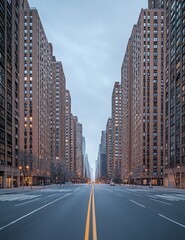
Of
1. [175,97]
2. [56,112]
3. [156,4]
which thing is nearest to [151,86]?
[156,4]

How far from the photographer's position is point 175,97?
83.2 m

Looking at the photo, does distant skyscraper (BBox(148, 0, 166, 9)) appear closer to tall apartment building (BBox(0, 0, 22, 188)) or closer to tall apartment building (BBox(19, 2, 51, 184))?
tall apartment building (BBox(19, 2, 51, 184))

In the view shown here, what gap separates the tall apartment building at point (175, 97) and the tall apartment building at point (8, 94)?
4302 centimetres

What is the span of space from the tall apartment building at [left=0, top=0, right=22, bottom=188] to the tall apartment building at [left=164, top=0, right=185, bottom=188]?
43015 millimetres

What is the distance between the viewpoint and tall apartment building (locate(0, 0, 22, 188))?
6794 centimetres

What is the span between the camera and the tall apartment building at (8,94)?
6794 centimetres

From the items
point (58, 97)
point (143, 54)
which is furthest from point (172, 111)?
point (58, 97)

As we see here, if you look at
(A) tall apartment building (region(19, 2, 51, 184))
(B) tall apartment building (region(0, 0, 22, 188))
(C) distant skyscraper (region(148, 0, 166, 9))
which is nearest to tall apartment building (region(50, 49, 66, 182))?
(A) tall apartment building (region(19, 2, 51, 184))

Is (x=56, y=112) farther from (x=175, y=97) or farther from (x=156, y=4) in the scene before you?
(x=175, y=97)

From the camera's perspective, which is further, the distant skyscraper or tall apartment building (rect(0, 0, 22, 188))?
the distant skyscraper

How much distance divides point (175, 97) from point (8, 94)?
44842 mm

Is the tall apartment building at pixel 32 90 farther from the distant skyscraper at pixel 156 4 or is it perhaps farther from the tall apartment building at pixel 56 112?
the distant skyscraper at pixel 156 4

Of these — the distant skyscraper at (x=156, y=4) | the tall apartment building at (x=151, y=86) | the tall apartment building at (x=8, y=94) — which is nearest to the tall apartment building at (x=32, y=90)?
the tall apartment building at (x=8, y=94)

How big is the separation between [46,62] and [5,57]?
77.7 metres
